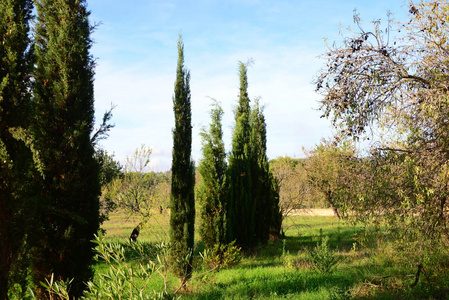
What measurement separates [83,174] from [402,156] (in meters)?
6.72

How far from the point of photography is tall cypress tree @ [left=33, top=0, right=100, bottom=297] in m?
6.82

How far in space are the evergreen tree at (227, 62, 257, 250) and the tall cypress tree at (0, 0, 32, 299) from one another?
8255 mm

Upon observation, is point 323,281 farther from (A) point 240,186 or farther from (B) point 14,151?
(B) point 14,151

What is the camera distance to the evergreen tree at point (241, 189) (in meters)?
13.6

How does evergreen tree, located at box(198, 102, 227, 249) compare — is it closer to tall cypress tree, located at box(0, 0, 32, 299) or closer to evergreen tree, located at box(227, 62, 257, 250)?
evergreen tree, located at box(227, 62, 257, 250)

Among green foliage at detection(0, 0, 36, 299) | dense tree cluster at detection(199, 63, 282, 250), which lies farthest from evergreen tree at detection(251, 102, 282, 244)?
green foliage at detection(0, 0, 36, 299)

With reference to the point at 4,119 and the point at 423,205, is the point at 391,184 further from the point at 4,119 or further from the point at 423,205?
the point at 4,119

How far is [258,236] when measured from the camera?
1474 centimetres

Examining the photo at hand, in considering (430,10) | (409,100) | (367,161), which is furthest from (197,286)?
→ (430,10)

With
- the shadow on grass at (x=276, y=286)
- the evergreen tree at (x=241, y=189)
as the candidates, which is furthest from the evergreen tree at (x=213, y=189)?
the shadow on grass at (x=276, y=286)

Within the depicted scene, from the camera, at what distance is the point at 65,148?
706cm

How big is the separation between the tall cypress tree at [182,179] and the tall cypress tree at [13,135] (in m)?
4.22

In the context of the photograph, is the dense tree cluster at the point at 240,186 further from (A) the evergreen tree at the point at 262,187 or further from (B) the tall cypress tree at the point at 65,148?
(B) the tall cypress tree at the point at 65,148

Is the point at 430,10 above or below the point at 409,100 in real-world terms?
above
